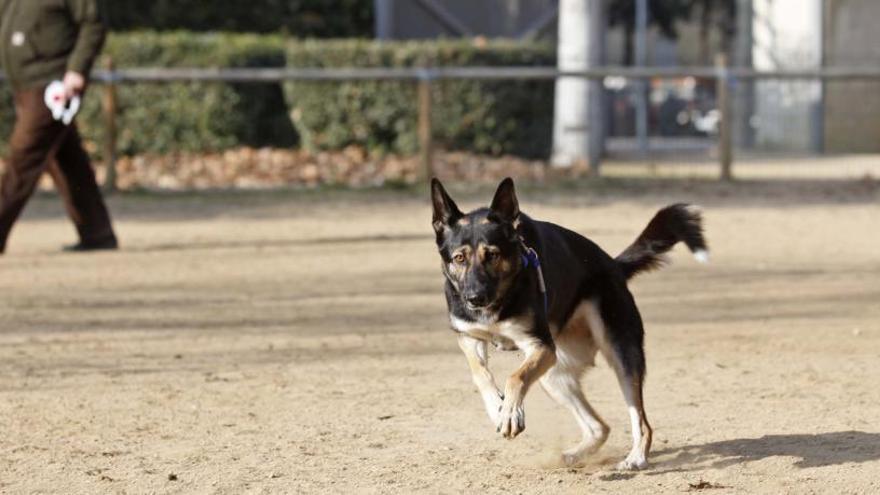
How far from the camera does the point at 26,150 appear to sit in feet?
42.3

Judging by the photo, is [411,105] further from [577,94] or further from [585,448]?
[585,448]

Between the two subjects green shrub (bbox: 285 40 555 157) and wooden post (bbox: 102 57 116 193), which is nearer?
wooden post (bbox: 102 57 116 193)

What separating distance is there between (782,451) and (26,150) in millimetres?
7773

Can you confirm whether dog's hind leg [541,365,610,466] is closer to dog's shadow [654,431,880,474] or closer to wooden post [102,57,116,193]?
dog's shadow [654,431,880,474]

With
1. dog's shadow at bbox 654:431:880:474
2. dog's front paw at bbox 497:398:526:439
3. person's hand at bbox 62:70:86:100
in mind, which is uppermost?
person's hand at bbox 62:70:86:100

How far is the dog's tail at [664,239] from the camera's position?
23.6ft

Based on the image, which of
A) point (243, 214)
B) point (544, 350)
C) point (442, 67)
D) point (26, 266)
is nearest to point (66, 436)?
point (544, 350)

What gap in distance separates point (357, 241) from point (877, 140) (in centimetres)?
1074

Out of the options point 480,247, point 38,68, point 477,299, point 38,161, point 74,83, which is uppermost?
point 38,68

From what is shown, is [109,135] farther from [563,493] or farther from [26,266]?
[563,493]

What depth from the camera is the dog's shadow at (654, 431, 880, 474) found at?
6582 millimetres

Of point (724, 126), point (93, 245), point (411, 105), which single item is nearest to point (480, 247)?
point (93, 245)

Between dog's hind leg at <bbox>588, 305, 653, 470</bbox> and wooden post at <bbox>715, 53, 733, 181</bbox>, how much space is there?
42.7 ft

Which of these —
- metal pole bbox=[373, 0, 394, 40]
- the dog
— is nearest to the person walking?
the dog
